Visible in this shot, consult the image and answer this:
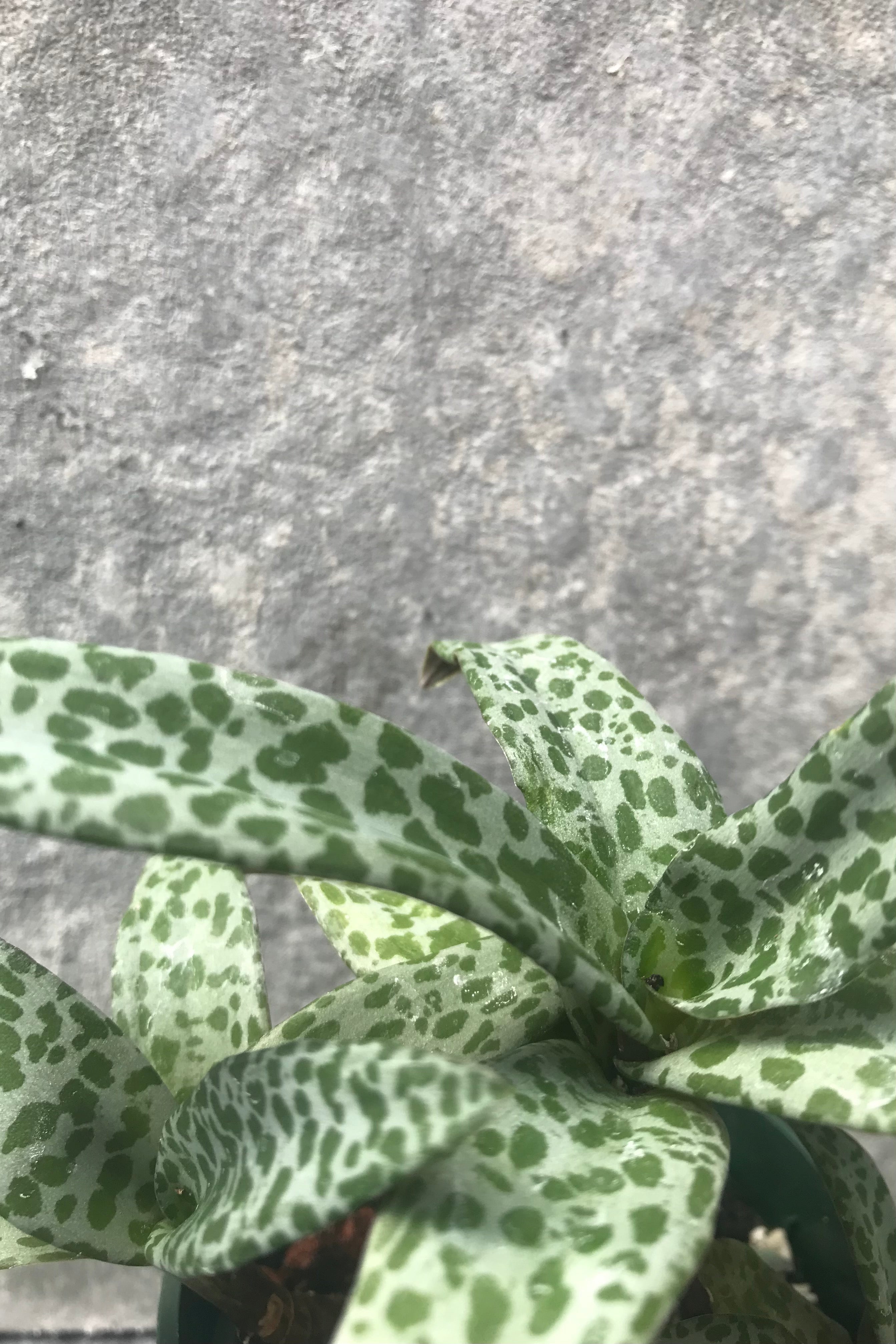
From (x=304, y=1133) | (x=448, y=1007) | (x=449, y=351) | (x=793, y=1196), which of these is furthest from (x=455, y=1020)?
(x=449, y=351)

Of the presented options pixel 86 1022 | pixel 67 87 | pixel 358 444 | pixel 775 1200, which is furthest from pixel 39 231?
pixel 775 1200

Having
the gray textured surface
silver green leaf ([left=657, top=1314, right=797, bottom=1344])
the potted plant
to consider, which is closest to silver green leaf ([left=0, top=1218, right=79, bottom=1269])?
the potted plant

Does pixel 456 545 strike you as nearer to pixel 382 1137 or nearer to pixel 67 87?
pixel 67 87

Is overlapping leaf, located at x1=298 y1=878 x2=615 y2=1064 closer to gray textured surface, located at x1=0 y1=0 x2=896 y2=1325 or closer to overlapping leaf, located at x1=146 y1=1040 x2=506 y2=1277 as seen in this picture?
overlapping leaf, located at x1=146 y1=1040 x2=506 y2=1277

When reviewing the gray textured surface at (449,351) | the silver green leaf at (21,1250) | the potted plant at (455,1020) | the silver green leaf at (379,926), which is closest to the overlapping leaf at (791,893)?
the potted plant at (455,1020)

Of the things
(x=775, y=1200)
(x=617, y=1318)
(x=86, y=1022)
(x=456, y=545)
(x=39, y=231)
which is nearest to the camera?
(x=617, y=1318)

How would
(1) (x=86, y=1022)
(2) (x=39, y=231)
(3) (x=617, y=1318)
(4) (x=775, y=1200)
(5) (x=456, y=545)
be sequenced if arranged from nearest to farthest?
1. (3) (x=617, y=1318)
2. (1) (x=86, y=1022)
3. (4) (x=775, y=1200)
4. (2) (x=39, y=231)
5. (5) (x=456, y=545)

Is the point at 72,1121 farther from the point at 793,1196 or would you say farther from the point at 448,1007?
the point at 793,1196
